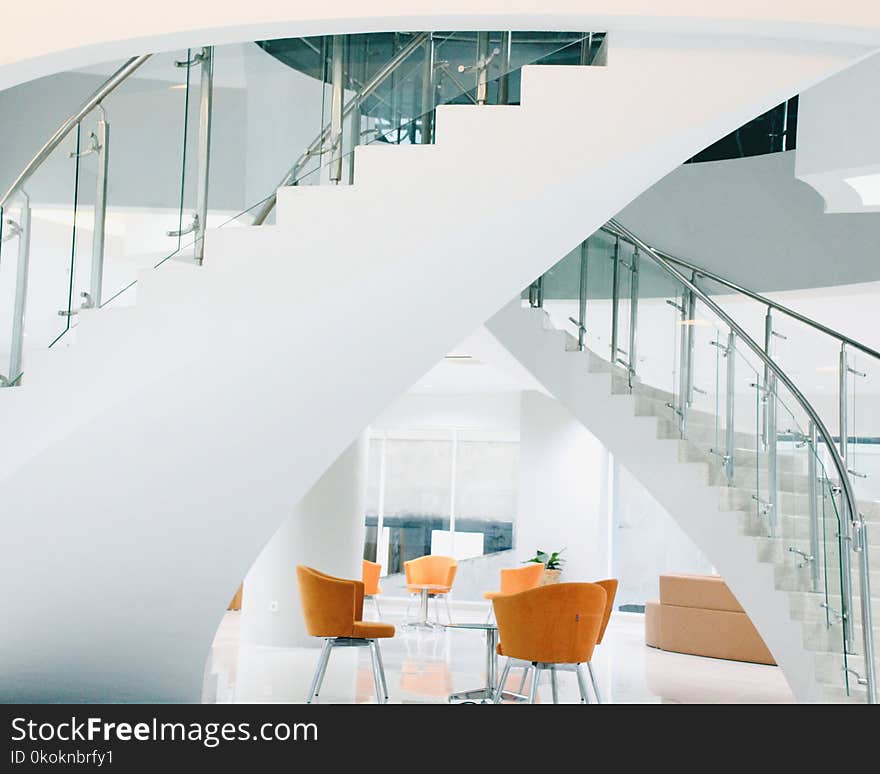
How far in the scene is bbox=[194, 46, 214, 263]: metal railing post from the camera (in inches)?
168

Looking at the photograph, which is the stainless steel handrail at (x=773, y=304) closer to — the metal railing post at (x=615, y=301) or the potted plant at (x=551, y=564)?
the metal railing post at (x=615, y=301)

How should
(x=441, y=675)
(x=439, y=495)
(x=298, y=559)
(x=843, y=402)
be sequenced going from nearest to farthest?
(x=843, y=402)
(x=441, y=675)
(x=298, y=559)
(x=439, y=495)

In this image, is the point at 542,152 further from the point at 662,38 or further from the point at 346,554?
the point at 346,554

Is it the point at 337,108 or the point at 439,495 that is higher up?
the point at 337,108

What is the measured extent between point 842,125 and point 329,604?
14.9 ft

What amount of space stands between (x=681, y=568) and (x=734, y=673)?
4779 mm

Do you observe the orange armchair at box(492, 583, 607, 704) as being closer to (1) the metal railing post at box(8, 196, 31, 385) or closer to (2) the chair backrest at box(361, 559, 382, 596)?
(1) the metal railing post at box(8, 196, 31, 385)

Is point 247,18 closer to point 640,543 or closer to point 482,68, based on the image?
point 482,68

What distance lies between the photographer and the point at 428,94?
13.9ft

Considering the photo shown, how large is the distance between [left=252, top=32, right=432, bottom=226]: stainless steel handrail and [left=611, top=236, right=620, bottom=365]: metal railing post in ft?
12.2

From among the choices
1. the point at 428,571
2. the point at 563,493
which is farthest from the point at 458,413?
the point at 428,571

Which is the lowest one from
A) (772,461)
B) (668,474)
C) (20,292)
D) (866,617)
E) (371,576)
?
(371,576)

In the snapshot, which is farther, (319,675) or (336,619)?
(336,619)
